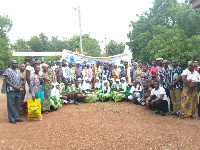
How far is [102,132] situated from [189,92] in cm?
295

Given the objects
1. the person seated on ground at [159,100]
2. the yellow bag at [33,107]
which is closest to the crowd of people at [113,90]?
the person seated on ground at [159,100]

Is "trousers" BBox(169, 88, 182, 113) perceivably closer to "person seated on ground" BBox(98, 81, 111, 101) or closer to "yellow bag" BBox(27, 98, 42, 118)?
"person seated on ground" BBox(98, 81, 111, 101)

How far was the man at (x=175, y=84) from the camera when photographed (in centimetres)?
575

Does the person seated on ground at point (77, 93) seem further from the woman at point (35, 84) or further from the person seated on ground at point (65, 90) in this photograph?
the woman at point (35, 84)

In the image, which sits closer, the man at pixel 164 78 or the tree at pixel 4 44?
the man at pixel 164 78

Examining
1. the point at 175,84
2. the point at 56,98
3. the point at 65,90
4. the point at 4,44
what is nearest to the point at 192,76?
the point at 175,84

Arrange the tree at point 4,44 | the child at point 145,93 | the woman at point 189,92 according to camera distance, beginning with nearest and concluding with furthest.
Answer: the woman at point 189,92 → the child at point 145,93 → the tree at point 4,44

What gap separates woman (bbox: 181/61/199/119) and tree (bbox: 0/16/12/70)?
21.3 meters

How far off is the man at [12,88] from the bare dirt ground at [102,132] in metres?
0.30

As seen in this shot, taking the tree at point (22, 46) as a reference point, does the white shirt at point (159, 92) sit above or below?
below

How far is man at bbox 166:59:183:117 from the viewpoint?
226 inches

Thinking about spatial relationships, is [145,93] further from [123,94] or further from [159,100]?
[123,94]

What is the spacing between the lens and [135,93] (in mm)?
7887

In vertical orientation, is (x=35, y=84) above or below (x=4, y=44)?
below
